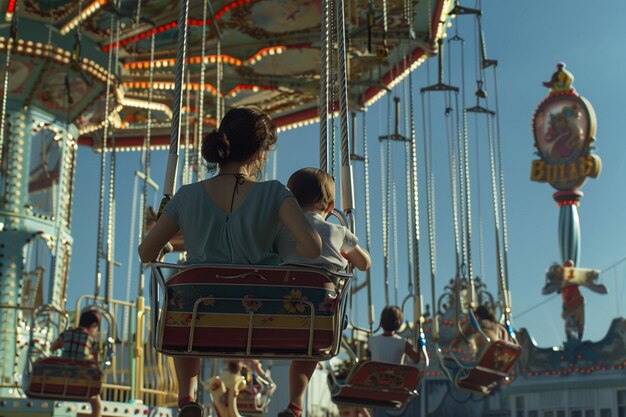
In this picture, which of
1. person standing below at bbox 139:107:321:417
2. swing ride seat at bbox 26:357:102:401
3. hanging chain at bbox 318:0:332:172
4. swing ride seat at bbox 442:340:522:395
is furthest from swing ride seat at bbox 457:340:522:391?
person standing below at bbox 139:107:321:417

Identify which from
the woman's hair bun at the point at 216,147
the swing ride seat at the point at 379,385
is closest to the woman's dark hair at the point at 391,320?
the swing ride seat at the point at 379,385

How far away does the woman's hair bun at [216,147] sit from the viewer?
2885 millimetres

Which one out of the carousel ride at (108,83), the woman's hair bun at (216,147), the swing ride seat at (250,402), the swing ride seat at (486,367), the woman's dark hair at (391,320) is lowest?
the swing ride seat at (250,402)

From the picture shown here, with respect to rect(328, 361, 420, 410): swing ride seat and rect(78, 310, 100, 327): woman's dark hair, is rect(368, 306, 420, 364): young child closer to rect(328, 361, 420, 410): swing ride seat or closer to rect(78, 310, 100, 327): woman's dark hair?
rect(328, 361, 420, 410): swing ride seat

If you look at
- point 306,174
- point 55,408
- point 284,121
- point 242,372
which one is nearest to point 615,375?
point 284,121

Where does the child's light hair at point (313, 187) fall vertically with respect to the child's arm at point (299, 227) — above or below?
above

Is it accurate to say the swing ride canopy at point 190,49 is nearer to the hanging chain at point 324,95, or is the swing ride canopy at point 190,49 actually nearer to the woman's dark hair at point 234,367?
the woman's dark hair at point 234,367

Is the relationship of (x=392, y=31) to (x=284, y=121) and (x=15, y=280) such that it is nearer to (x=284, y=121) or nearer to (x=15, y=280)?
(x=284, y=121)

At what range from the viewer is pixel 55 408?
8906 mm

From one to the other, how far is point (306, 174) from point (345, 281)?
45cm

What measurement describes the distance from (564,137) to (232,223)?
25.6m

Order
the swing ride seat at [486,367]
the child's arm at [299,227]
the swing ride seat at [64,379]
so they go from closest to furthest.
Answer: the child's arm at [299,227] → the swing ride seat at [64,379] → the swing ride seat at [486,367]

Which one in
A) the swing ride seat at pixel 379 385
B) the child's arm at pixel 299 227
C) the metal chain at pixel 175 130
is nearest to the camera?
the child's arm at pixel 299 227

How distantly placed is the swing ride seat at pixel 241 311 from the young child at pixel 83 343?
4.49 metres
